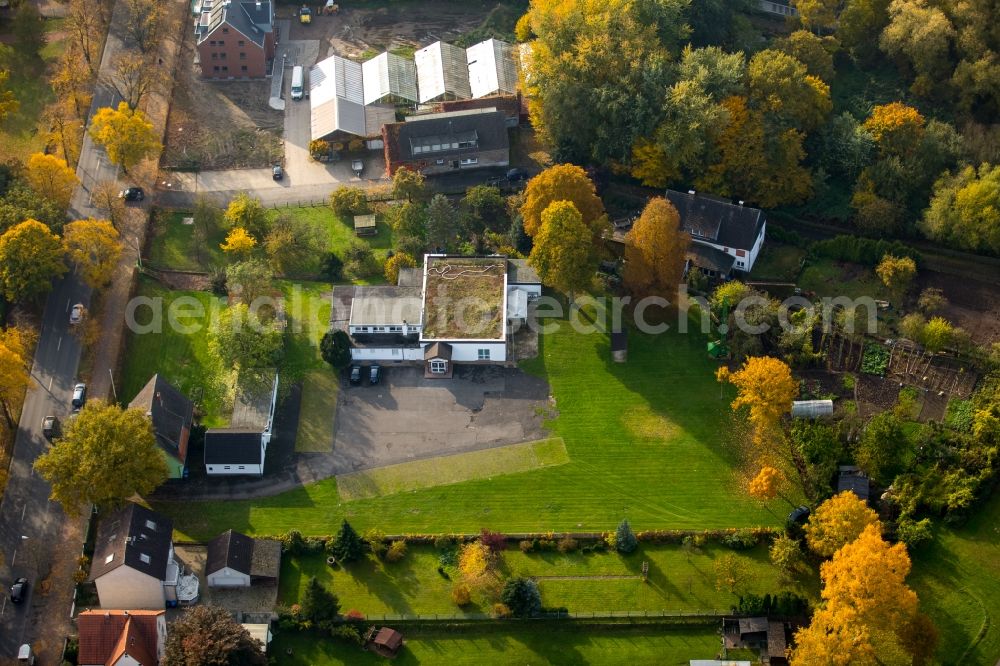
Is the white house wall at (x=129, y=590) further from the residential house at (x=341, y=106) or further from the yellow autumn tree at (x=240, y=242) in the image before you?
the residential house at (x=341, y=106)

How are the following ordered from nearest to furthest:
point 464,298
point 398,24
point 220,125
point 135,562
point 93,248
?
1. point 135,562
2. point 93,248
3. point 464,298
4. point 220,125
5. point 398,24

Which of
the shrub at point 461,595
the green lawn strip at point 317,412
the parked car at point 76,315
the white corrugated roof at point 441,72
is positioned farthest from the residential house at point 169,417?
the white corrugated roof at point 441,72

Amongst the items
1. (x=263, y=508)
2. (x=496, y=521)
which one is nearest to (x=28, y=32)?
(x=263, y=508)

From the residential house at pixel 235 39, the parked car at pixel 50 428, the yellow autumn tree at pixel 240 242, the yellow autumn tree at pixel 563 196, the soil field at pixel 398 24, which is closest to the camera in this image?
the parked car at pixel 50 428

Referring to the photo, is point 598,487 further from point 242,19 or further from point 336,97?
point 242,19

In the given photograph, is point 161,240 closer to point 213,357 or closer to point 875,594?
point 213,357

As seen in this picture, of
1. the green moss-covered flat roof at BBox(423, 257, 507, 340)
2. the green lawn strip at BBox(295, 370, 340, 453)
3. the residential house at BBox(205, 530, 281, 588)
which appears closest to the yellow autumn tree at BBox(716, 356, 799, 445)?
the green moss-covered flat roof at BBox(423, 257, 507, 340)

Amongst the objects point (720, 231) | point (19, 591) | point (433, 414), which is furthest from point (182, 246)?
point (720, 231)
